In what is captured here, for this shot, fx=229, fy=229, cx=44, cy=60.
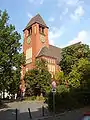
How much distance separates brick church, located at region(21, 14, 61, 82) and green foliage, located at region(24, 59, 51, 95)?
16.1 m

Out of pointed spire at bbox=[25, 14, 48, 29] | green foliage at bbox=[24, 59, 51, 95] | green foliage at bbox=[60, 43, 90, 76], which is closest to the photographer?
green foliage at bbox=[60, 43, 90, 76]

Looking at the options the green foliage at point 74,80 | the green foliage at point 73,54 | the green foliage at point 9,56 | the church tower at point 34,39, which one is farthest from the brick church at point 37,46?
the green foliage at point 9,56

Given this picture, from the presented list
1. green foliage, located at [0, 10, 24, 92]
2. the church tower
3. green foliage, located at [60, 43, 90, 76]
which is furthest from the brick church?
green foliage, located at [0, 10, 24, 92]

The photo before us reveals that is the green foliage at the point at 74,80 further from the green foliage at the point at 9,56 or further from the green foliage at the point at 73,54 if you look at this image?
the green foliage at the point at 9,56

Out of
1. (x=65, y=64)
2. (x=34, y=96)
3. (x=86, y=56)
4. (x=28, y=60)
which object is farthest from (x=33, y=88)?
(x=28, y=60)

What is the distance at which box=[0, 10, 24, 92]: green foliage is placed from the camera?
28359 mm

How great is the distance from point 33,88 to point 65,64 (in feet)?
39.6

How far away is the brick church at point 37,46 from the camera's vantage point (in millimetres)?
69062

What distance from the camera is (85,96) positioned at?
23500mm

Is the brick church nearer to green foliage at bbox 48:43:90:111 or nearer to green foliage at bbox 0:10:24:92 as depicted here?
green foliage at bbox 48:43:90:111

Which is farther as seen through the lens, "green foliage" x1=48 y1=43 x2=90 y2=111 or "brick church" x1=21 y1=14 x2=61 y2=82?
"brick church" x1=21 y1=14 x2=61 y2=82

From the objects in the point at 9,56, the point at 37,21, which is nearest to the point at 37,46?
the point at 37,21

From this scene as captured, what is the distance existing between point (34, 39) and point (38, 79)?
23.8m

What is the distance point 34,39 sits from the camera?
7081 cm
